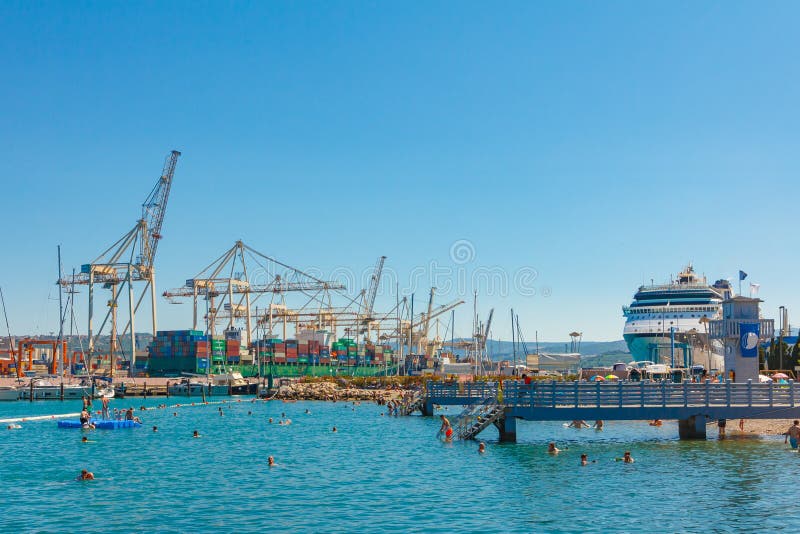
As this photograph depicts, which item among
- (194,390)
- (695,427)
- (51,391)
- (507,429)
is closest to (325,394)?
(194,390)

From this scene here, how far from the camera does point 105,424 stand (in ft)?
193

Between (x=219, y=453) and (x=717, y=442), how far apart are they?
2762 centimetres

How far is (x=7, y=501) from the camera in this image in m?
29.0

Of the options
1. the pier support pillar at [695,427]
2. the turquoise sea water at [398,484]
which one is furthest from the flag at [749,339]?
the turquoise sea water at [398,484]

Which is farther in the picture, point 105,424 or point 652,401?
point 105,424

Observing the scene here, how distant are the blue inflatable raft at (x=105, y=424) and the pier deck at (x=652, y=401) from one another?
31.4m

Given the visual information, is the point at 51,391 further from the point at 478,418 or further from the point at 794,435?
the point at 794,435

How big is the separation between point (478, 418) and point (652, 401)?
31.3 ft

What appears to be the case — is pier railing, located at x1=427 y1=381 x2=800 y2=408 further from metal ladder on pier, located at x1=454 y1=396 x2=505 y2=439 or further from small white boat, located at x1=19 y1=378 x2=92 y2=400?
small white boat, located at x1=19 y1=378 x2=92 y2=400

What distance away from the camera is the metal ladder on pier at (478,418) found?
140 ft

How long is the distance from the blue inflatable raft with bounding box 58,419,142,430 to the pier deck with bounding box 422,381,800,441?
31.4 metres

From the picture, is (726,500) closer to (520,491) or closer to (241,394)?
(520,491)

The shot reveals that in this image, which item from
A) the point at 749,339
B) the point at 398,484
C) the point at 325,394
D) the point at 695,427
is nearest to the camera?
the point at 398,484

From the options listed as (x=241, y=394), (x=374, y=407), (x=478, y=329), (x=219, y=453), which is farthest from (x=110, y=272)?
(x=219, y=453)
